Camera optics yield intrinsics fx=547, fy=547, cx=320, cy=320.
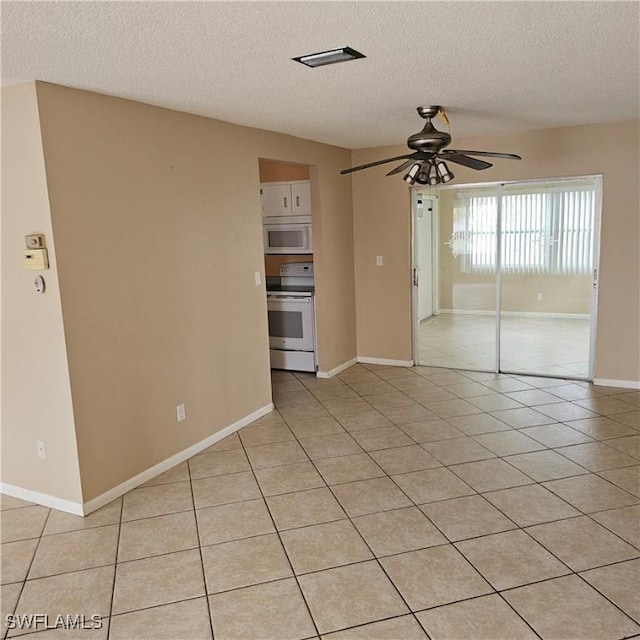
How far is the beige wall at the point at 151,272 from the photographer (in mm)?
2953

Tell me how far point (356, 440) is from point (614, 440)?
1.82 metres

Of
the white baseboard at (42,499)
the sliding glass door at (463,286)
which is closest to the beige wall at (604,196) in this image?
the sliding glass door at (463,286)

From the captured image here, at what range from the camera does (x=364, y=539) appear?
109 inches

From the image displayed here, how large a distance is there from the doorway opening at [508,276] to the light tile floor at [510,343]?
0.03 feet

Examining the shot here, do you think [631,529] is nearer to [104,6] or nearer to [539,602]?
[539,602]

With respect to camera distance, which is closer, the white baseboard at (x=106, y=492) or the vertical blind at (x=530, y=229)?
the white baseboard at (x=106, y=492)

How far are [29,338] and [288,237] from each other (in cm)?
313

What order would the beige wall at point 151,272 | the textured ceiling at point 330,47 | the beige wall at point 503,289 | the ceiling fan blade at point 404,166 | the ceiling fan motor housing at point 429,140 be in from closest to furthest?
the textured ceiling at point 330,47, the beige wall at point 151,272, the ceiling fan motor housing at point 429,140, the ceiling fan blade at point 404,166, the beige wall at point 503,289

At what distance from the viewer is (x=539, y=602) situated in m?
2.26

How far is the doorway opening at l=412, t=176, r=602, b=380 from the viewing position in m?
5.17

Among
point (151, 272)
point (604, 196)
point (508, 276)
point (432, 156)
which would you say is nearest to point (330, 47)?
point (432, 156)

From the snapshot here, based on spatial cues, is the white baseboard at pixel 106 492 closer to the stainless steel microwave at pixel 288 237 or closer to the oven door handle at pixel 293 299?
the oven door handle at pixel 293 299

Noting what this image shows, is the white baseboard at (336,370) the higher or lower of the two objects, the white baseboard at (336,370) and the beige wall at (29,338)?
the lower

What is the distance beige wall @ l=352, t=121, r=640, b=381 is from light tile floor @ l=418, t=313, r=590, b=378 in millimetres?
381
